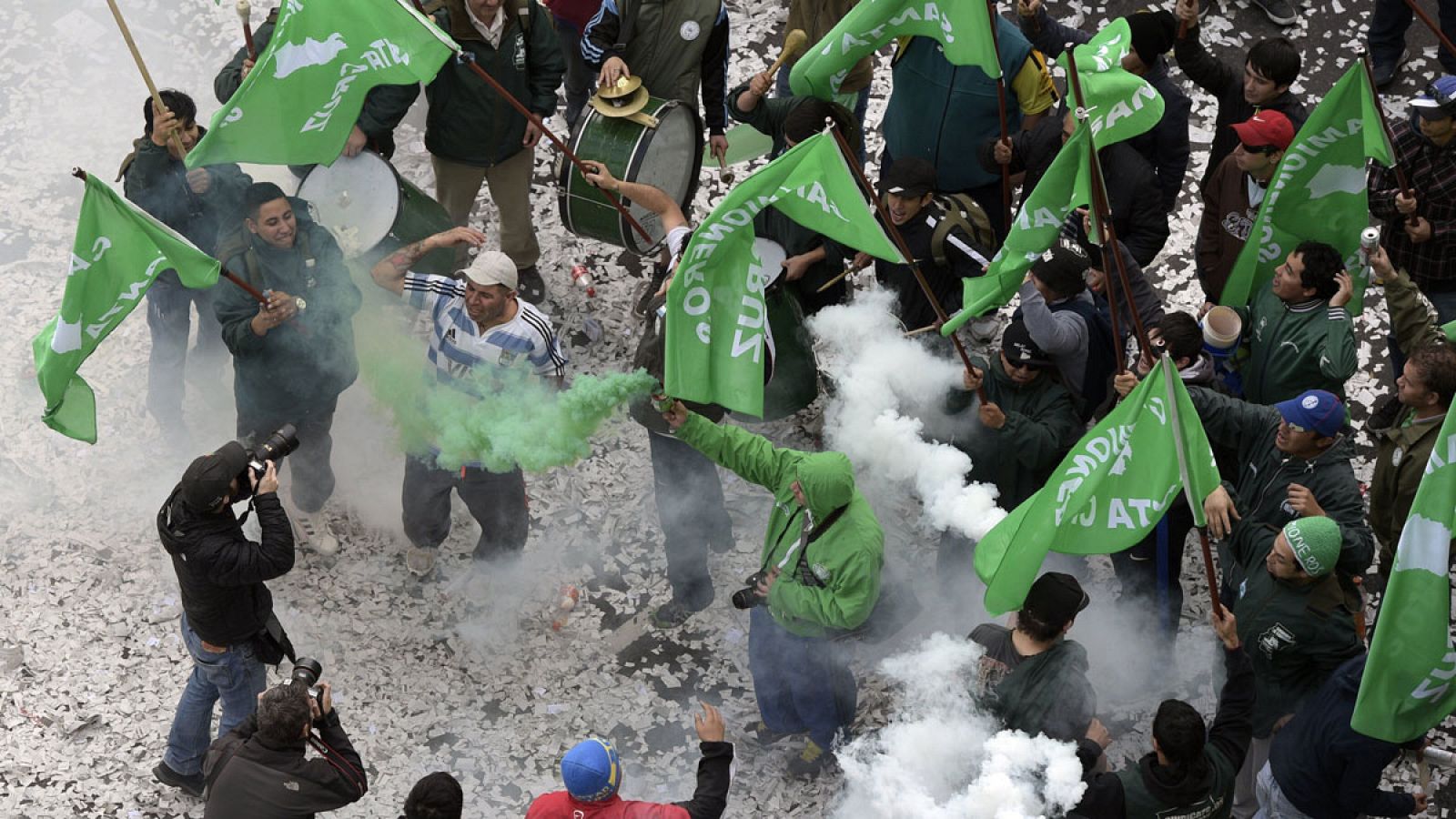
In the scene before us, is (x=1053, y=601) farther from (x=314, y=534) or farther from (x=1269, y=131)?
(x=314, y=534)

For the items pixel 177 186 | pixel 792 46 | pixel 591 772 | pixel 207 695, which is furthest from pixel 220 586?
pixel 792 46

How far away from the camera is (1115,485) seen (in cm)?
662

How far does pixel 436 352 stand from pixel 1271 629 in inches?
162

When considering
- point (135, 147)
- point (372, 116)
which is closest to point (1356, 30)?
point (372, 116)

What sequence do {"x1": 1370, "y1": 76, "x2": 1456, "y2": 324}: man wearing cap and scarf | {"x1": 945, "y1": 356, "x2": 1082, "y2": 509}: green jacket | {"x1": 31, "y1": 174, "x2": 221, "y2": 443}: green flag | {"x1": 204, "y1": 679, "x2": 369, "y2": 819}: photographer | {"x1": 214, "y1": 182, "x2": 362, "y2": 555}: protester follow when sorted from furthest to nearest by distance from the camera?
{"x1": 1370, "y1": 76, "x2": 1456, "y2": 324}: man wearing cap and scarf < {"x1": 214, "y1": 182, "x2": 362, "y2": 555}: protester < {"x1": 945, "y1": 356, "x2": 1082, "y2": 509}: green jacket < {"x1": 31, "y1": 174, "x2": 221, "y2": 443}: green flag < {"x1": 204, "y1": 679, "x2": 369, "y2": 819}: photographer

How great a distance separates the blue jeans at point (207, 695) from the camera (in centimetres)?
754

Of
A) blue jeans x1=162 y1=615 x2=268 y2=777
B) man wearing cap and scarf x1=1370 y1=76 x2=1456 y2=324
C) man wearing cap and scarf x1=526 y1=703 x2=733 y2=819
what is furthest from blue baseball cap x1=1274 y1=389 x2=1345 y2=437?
blue jeans x1=162 y1=615 x2=268 y2=777

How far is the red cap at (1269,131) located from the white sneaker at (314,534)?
530cm

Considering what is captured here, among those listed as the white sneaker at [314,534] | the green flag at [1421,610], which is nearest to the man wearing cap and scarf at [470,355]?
the white sneaker at [314,534]

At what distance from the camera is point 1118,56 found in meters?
8.36

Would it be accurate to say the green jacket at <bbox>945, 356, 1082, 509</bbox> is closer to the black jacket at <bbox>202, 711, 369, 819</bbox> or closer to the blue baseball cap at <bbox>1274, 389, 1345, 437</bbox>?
the blue baseball cap at <bbox>1274, 389, 1345, 437</bbox>

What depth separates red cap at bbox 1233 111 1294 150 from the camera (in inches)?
332

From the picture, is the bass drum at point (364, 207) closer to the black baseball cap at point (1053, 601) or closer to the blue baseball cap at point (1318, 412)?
the black baseball cap at point (1053, 601)

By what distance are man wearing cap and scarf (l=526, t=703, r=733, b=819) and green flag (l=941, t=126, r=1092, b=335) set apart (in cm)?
214
